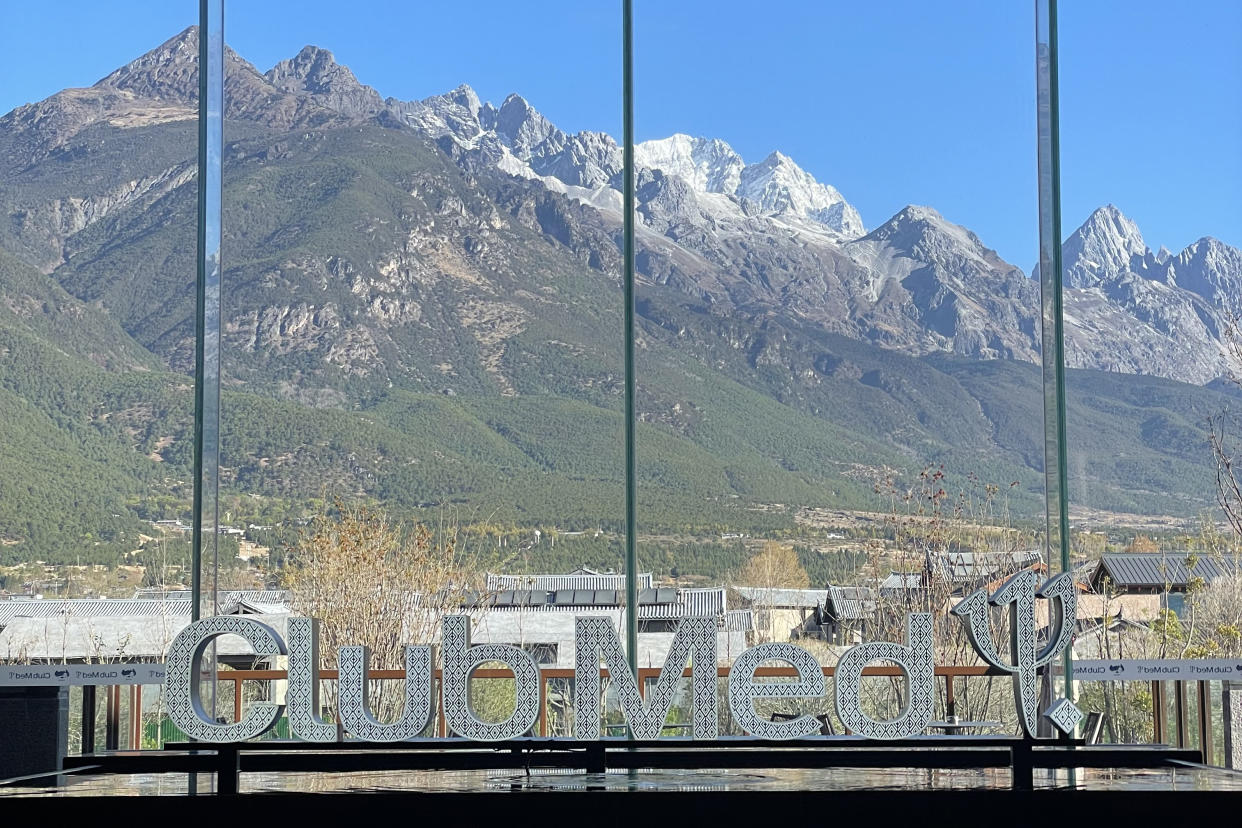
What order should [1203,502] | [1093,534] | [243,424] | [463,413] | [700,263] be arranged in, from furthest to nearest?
1. [243,424]
2. [463,413]
3. [700,263]
4. [1203,502]
5. [1093,534]

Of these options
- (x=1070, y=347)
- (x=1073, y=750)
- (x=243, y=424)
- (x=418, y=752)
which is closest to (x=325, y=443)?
(x=243, y=424)

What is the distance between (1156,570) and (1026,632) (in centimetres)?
374

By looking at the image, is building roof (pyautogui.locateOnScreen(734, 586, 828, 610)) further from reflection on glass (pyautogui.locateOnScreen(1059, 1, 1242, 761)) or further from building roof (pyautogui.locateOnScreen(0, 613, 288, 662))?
building roof (pyautogui.locateOnScreen(0, 613, 288, 662))

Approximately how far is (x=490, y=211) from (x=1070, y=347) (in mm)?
5751

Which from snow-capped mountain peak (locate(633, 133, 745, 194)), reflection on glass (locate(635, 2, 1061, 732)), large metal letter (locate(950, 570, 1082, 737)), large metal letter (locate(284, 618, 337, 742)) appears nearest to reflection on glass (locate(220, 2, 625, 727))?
snow-capped mountain peak (locate(633, 133, 745, 194))

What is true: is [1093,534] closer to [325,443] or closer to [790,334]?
[790,334]

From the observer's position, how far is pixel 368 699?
3.53 meters

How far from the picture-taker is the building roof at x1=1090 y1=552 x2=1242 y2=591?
265 inches

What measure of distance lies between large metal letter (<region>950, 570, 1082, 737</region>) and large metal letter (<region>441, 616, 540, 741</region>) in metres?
1.13

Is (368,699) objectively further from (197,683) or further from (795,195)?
(795,195)

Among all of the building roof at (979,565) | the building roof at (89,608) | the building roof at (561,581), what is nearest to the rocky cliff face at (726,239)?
the building roof at (979,565)

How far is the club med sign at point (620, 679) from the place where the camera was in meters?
3.45

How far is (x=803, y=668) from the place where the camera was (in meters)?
3.58

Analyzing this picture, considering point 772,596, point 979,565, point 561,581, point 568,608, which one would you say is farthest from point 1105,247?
point 561,581
